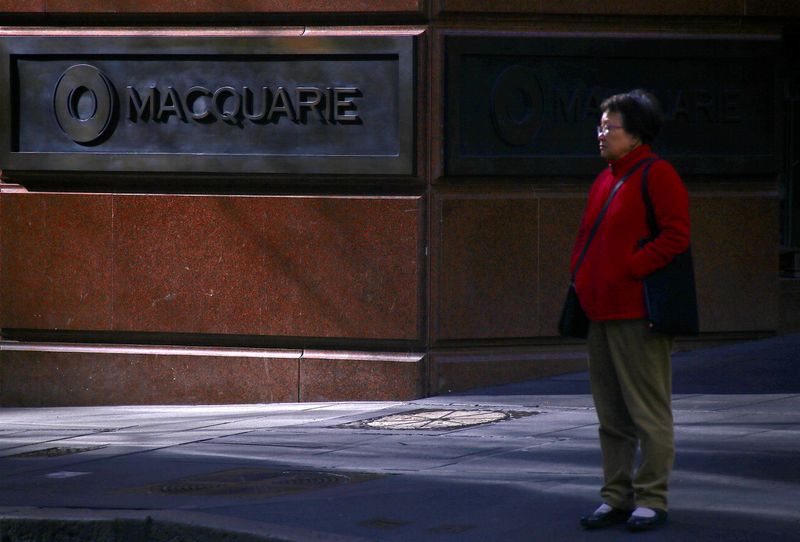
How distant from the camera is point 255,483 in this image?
6.61 metres

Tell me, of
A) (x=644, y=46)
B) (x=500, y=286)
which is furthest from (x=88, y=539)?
(x=644, y=46)

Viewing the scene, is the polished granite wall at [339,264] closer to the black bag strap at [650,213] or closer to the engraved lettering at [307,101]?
the engraved lettering at [307,101]

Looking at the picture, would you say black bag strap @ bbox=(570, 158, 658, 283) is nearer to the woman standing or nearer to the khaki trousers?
the woman standing

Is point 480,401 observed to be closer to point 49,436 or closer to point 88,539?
point 49,436

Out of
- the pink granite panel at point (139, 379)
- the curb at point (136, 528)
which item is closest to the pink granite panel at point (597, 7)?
the pink granite panel at point (139, 379)

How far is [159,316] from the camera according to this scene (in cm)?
1082

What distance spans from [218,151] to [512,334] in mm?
2879

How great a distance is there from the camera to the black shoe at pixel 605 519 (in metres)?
5.28

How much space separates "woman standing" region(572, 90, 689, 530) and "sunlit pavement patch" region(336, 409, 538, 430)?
3048 millimetres

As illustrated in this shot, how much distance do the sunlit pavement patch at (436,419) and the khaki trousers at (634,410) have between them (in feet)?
9.97

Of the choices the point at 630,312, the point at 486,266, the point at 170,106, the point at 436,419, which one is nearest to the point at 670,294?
the point at 630,312

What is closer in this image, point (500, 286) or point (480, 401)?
point (480, 401)

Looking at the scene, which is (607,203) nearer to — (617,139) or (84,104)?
(617,139)

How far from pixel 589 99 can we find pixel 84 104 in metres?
4.30
